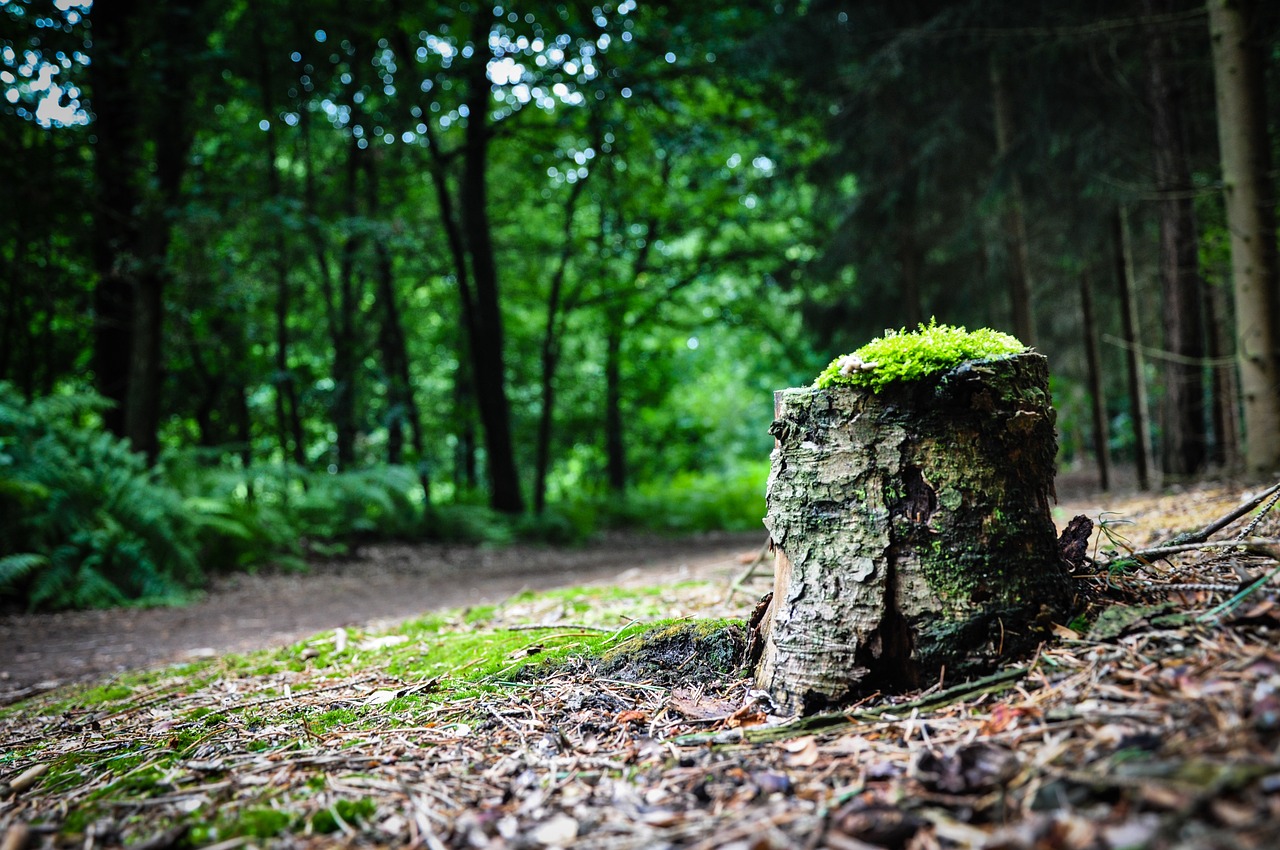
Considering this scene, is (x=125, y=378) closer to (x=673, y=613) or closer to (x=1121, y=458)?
(x=673, y=613)

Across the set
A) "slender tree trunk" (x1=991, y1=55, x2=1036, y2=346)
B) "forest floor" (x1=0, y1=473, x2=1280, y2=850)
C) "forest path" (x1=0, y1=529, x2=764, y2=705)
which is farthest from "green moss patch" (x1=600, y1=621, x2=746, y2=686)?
"slender tree trunk" (x1=991, y1=55, x2=1036, y2=346)

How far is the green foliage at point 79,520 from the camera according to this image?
249 inches

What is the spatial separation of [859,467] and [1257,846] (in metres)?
1.20

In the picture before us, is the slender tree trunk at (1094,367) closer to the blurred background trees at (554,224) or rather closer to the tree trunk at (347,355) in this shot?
the blurred background trees at (554,224)

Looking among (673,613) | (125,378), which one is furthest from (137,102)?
(673,613)

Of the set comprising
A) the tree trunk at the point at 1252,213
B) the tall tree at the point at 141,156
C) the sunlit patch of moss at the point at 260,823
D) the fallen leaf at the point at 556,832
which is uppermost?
the tall tree at the point at 141,156

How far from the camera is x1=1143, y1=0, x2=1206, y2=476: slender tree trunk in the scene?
7.61 meters

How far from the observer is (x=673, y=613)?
366 centimetres

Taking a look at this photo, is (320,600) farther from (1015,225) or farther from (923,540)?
(1015,225)

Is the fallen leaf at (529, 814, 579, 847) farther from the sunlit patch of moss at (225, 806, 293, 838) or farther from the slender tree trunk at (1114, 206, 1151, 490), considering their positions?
the slender tree trunk at (1114, 206, 1151, 490)

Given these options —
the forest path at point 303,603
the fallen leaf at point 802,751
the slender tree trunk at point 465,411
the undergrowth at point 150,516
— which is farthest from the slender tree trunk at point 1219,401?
the slender tree trunk at point 465,411

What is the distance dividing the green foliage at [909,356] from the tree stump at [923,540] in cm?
4

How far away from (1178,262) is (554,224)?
40.1 ft

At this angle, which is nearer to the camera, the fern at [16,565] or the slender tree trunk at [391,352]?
the fern at [16,565]
